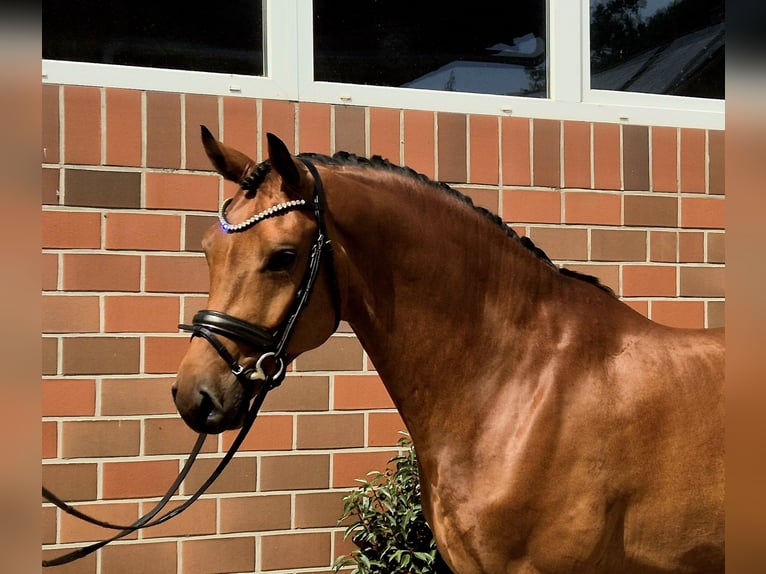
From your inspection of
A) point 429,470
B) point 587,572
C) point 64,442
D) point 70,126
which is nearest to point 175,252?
point 70,126

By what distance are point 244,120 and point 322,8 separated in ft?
2.28

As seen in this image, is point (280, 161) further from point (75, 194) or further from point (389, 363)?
point (75, 194)

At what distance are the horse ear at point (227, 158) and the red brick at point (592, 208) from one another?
196 cm

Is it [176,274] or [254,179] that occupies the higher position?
[254,179]

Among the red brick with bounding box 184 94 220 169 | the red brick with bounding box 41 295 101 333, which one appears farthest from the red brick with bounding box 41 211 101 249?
the red brick with bounding box 184 94 220 169

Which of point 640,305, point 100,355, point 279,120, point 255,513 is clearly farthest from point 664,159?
point 100,355

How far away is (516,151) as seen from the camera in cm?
351

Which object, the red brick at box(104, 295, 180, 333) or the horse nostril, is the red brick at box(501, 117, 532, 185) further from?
the horse nostril

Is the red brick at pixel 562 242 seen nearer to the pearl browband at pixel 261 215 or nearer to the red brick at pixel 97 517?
the pearl browband at pixel 261 215

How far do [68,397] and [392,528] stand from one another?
1.39 m

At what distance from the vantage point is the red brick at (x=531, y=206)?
3498mm

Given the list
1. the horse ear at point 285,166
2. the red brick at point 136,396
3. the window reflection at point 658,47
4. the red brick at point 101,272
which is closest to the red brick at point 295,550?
the red brick at point 136,396

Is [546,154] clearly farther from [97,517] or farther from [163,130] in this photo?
[97,517]

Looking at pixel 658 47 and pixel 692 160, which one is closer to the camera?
pixel 692 160
